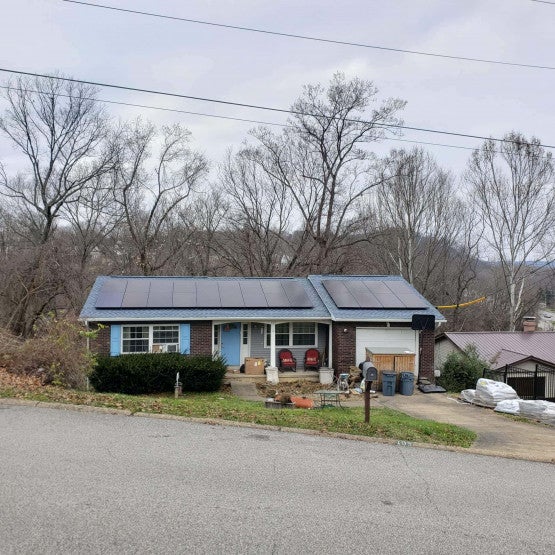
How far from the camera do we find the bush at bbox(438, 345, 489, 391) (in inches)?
736

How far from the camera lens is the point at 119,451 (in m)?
7.07

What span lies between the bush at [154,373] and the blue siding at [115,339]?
2.79m

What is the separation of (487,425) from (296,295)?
32.7 feet

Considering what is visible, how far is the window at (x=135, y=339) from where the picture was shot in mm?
17672

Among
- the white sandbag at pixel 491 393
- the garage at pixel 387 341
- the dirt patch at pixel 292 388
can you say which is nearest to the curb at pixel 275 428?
the white sandbag at pixel 491 393

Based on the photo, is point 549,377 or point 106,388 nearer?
point 106,388

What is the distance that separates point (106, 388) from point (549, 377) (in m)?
15.8

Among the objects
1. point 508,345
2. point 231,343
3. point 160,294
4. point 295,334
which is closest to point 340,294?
point 295,334

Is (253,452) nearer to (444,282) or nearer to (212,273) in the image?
(212,273)

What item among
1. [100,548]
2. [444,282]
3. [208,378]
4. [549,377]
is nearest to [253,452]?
[100,548]

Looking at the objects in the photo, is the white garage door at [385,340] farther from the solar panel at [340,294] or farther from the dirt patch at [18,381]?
the dirt patch at [18,381]

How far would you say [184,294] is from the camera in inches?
760

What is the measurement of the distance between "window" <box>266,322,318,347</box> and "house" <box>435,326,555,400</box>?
5078 millimetres

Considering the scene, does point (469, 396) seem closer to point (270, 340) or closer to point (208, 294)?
point (270, 340)
